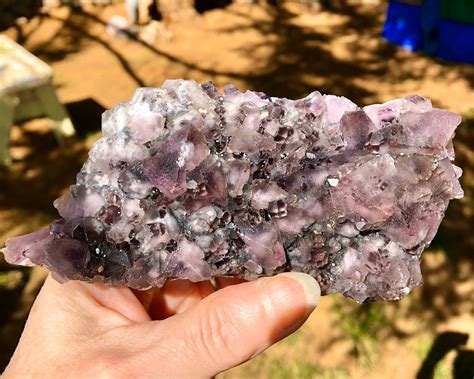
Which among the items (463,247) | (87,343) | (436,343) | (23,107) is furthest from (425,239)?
(23,107)

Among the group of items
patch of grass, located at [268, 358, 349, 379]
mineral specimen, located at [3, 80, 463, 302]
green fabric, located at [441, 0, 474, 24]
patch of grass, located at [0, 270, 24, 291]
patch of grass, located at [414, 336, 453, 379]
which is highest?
mineral specimen, located at [3, 80, 463, 302]

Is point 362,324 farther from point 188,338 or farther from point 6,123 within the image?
point 6,123

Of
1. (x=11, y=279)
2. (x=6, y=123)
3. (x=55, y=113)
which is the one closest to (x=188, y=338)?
(x=11, y=279)

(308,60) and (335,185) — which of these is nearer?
(335,185)

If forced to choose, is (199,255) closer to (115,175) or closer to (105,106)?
(115,175)

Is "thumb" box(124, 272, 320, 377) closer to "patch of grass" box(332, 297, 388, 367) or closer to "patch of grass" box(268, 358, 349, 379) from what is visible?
"patch of grass" box(268, 358, 349, 379)

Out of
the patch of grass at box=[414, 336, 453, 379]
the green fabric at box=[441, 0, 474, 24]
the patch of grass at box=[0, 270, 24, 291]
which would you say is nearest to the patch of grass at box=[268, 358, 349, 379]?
the patch of grass at box=[414, 336, 453, 379]
